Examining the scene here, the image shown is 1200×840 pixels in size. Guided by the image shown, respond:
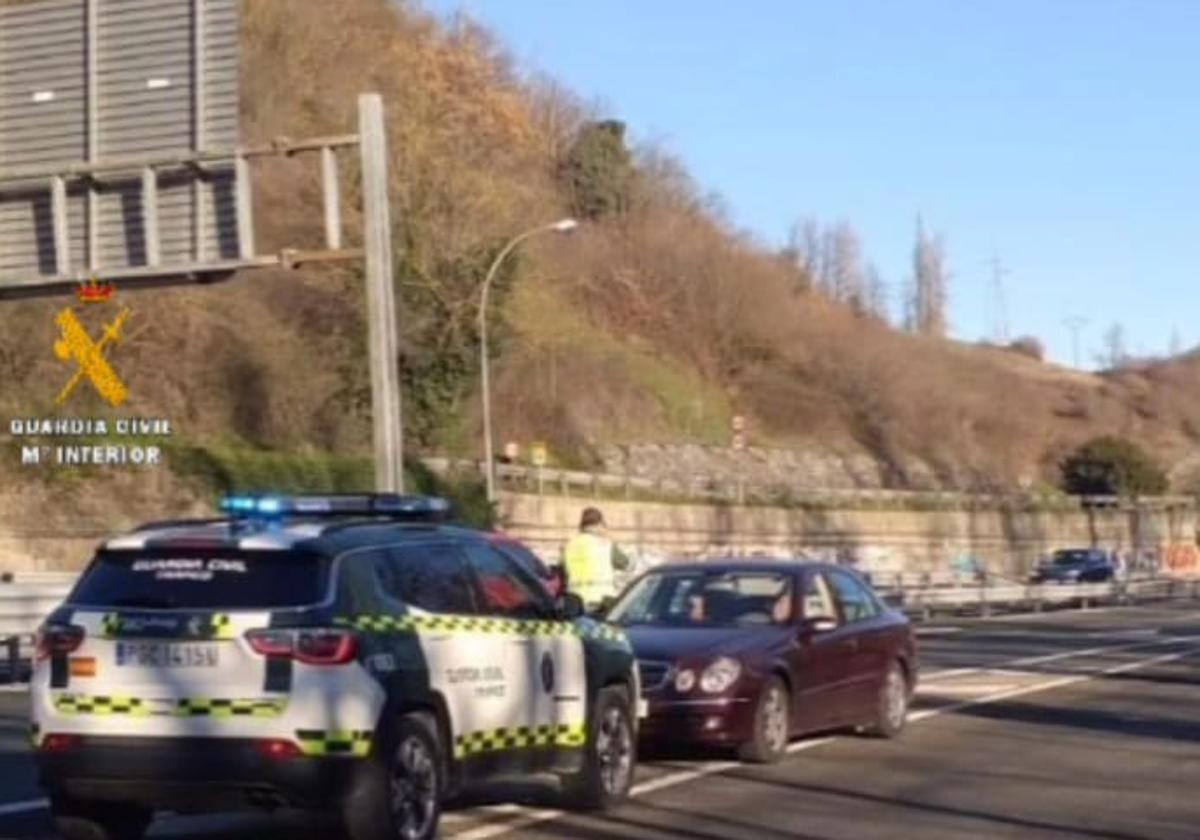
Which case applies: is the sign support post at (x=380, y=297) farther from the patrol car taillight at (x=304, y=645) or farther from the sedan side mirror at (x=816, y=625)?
the patrol car taillight at (x=304, y=645)

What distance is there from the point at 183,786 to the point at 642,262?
75.2m

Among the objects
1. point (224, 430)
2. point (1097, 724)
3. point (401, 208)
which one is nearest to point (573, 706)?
point (1097, 724)

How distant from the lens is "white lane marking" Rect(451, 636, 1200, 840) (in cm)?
1366

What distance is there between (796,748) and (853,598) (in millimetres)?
1447

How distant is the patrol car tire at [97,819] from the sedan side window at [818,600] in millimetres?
6999

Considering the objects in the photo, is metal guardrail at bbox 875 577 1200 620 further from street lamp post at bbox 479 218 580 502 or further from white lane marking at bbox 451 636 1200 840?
white lane marking at bbox 451 636 1200 840

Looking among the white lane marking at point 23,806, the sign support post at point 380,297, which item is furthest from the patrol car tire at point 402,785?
the sign support post at point 380,297

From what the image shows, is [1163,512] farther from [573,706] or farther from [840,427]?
[573,706]

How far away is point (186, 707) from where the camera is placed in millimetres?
11719

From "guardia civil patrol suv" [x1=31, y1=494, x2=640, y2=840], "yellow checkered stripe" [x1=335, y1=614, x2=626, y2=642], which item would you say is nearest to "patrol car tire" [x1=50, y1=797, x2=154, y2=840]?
"guardia civil patrol suv" [x1=31, y1=494, x2=640, y2=840]

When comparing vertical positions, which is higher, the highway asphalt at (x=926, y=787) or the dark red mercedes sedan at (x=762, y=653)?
the dark red mercedes sedan at (x=762, y=653)

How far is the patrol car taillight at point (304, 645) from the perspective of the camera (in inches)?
459

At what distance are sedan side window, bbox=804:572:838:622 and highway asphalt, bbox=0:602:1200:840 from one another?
101 cm

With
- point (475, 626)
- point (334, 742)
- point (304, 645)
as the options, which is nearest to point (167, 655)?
point (304, 645)
